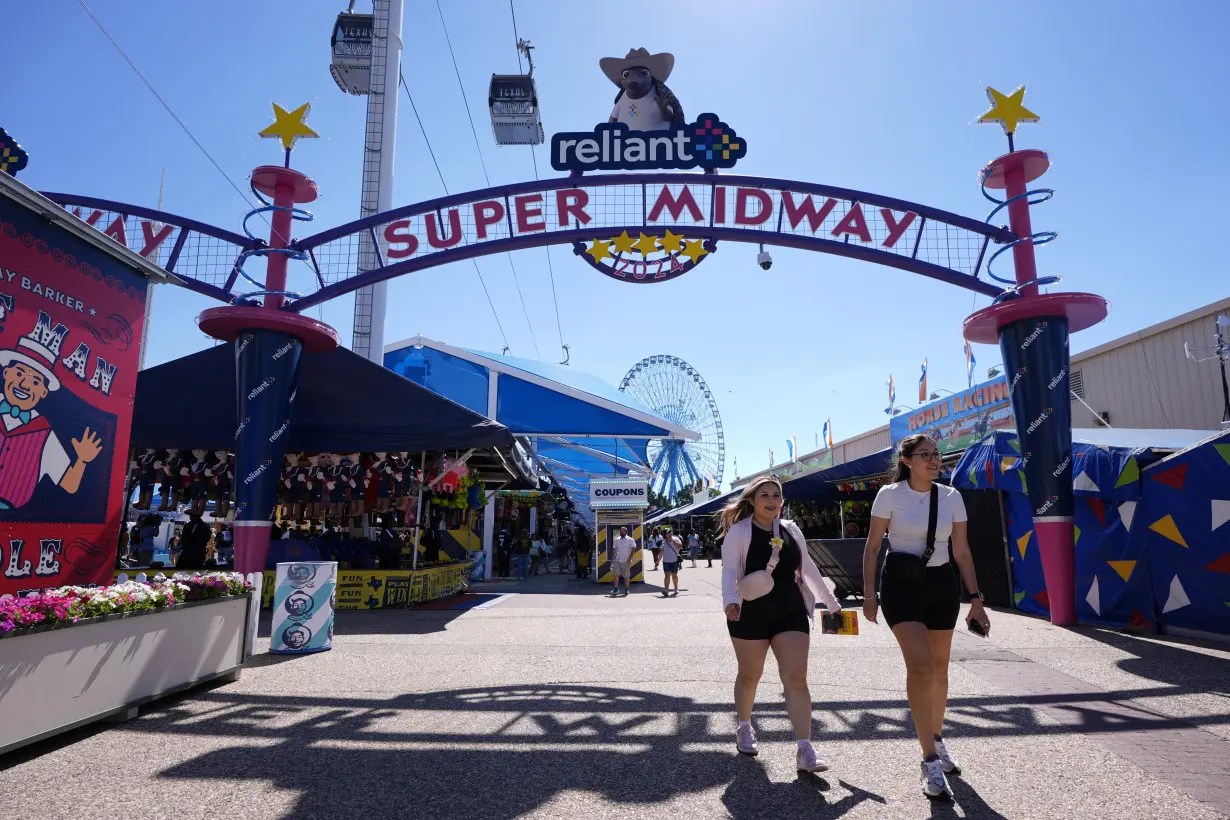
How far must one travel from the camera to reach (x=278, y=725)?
202 inches

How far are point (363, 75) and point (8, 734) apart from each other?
2159 cm

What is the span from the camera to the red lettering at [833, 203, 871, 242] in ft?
35.9

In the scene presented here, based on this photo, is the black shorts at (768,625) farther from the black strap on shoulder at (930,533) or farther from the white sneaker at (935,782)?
the white sneaker at (935,782)

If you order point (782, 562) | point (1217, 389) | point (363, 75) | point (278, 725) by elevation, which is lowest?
point (278, 725)

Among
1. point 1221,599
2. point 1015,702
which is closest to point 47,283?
point 1015,702

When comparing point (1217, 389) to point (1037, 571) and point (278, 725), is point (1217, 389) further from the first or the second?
point (278, 725)

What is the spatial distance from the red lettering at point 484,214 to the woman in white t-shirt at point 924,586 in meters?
8.38

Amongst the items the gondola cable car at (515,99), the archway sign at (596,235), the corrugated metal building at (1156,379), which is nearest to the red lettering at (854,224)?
the archway sign at (596,235)

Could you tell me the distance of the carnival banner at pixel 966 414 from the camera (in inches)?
828

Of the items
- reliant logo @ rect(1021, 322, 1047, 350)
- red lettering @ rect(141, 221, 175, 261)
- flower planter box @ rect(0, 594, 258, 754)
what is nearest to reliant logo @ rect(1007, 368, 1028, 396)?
reliant logo @ rect(1021, 322, 1047, 350)

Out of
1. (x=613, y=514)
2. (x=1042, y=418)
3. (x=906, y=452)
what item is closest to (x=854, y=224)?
(x=1042, y=418)

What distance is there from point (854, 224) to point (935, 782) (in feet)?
29.1

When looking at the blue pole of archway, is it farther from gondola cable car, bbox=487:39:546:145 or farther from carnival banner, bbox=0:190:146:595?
gondola cable car, bbox=487:39:546:145

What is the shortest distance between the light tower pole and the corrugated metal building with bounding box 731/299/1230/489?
845 cm
